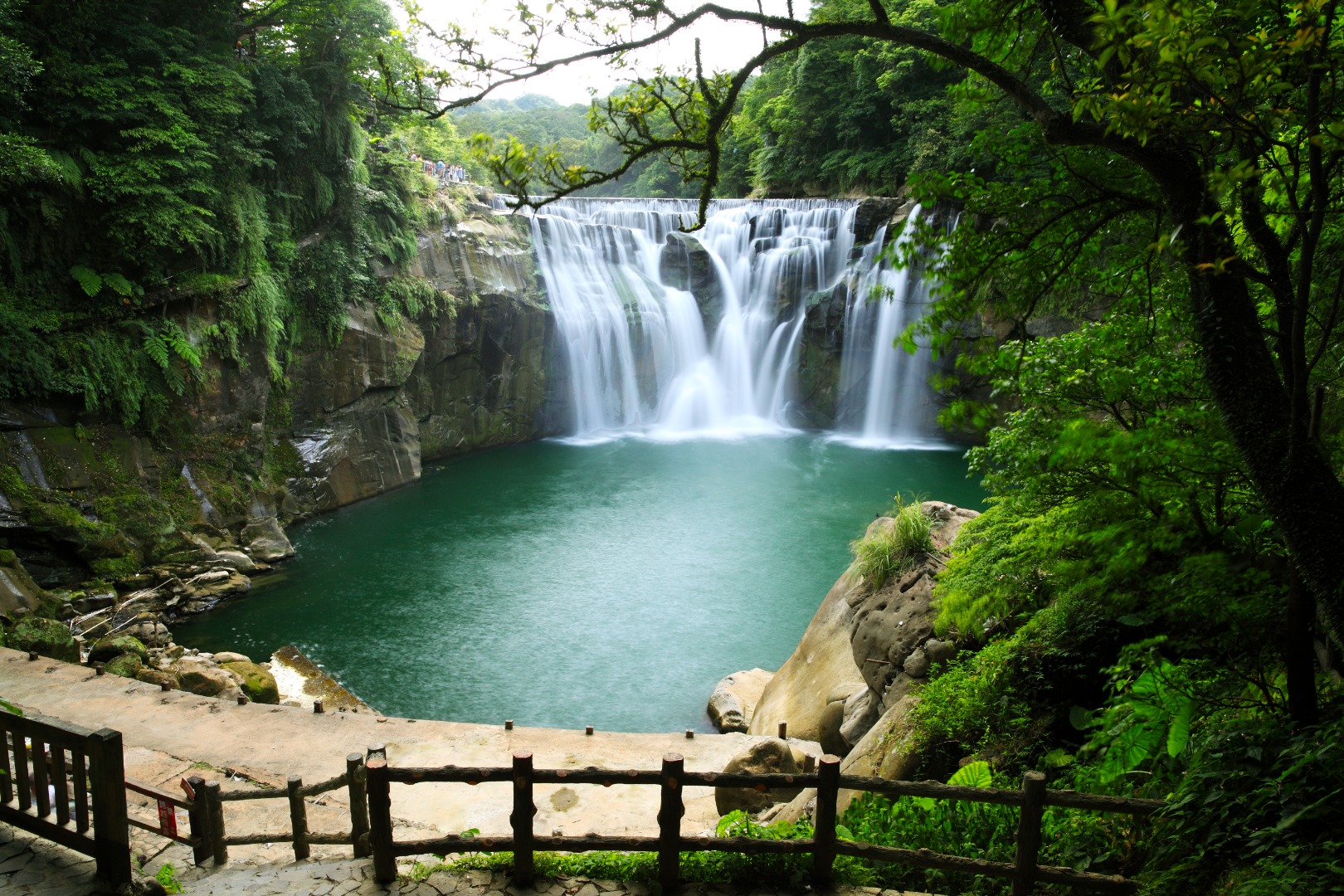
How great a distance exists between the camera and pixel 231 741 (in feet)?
25.0

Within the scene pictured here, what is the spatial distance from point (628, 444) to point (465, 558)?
9.86m

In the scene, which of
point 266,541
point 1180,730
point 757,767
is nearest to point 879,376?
point 266,541

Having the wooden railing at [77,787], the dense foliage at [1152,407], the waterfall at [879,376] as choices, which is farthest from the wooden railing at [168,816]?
the waterfall at [879,376]

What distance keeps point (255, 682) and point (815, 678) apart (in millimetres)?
6978

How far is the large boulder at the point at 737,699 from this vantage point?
9664 mm

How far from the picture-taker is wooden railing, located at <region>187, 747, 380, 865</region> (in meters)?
4.75

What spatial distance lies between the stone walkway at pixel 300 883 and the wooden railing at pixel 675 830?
11 cm

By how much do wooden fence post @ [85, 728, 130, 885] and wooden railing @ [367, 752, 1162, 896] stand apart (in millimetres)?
1351

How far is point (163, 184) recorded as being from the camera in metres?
14.3

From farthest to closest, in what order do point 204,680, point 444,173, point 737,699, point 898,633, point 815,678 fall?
point 444,173 < point 737,699 < point 204,680 < point 815,678 < point 898,633

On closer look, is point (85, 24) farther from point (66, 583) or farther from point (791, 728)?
point (791, 728)

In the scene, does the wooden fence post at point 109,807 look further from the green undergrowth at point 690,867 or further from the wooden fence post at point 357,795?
the green undergrowth at point 690,867

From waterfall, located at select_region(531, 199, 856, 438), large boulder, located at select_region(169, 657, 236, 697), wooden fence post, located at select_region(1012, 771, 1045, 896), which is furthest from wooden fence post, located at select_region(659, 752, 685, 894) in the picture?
waterfall, located at select_region(531, 199, 856, 438)

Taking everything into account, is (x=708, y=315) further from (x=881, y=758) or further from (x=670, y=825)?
(x=670, y=825)
